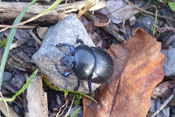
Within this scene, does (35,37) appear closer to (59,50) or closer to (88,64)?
(59,50)

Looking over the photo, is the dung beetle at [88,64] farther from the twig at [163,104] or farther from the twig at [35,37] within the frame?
the twig at [163,104]

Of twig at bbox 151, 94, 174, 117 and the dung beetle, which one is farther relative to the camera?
twig at bbox 151, 94, 174, 117

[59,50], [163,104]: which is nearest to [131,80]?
[163,104]

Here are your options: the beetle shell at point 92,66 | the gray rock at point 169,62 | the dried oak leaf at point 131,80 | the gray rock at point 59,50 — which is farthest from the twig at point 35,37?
the gray rock at point 169,62

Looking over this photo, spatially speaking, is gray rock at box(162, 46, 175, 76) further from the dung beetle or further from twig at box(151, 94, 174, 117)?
the dung beetle

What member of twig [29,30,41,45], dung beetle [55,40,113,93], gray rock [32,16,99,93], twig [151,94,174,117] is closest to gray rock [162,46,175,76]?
twig [151,94,174,117]

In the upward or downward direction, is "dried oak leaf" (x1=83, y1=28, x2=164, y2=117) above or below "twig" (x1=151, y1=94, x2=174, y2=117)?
above
